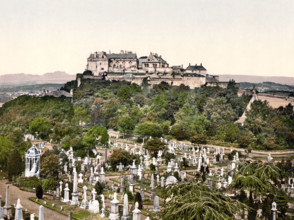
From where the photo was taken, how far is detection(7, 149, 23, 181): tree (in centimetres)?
3278

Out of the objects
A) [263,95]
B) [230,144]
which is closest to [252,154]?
[230,144]

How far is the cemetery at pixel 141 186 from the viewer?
66.7ft

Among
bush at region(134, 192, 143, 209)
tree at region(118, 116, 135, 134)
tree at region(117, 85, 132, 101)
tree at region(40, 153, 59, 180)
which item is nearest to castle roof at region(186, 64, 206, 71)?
tree at region(117, 85, 132, 101)

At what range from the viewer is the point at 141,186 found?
30938 millimetres

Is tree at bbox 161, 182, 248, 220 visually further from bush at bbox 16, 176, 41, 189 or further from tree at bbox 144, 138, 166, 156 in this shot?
tree at bbox 144, 138, 166, 156

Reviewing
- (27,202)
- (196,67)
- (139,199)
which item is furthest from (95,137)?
(196,67)

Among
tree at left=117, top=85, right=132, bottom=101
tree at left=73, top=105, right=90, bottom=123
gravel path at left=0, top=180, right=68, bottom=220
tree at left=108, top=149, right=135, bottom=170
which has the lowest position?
gravel path at left=0, top=180, right=68, bottom=220

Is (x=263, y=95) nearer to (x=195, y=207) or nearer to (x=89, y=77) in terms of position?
(x=89, y=77)

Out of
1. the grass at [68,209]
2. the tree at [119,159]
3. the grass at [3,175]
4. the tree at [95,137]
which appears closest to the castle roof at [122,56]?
the tree at [95,137]

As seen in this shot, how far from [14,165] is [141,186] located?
446 inches

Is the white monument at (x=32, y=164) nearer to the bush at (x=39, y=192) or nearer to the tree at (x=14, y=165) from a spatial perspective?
the tree at (x=14, y=165)

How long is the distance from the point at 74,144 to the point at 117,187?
14.9 meters

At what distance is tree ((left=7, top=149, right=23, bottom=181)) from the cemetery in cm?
76

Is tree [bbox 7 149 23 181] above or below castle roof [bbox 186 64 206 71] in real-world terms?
below
